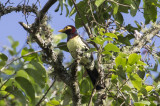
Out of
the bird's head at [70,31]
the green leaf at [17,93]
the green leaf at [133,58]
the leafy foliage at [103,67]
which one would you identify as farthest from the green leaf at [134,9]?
the green leaf at [17,93]

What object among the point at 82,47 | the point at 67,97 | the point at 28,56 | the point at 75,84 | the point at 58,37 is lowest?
the point at 67,97

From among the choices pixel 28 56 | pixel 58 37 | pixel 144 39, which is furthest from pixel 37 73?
pixel 58 37

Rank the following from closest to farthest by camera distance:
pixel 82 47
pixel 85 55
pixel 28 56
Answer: pixel 28 56 → pixel 85 55 → pixel 82 47

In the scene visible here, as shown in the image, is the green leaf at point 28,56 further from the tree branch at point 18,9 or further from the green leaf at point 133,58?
the green leaf at point 133,58

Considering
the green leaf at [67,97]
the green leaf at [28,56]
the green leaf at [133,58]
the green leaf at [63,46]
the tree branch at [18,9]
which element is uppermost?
the tree branch at [18,9]

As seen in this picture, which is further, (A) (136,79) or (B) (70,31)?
(B) (70,31)

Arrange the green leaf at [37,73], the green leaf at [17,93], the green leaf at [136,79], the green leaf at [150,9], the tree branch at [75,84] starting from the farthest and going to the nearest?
the green leaf at [150,9] < the tree branch at [75,84] < the green leaf at [136,79] < the green leaf at [37,73] < the green leaf at [17,93]

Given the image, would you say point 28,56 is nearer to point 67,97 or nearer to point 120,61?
point 120,61

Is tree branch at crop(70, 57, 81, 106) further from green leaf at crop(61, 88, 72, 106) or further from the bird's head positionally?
the bird's head

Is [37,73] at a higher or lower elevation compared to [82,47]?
lower

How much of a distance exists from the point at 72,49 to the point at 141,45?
31.5 inches

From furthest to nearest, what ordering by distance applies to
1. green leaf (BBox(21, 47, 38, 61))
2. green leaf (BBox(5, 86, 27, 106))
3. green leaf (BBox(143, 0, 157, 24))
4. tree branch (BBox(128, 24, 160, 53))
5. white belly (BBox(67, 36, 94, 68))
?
white belly (BBox(67, 36, 94, 68)) < tree branch (BBox(128, 24, 160, 53)) < green leaf (BBox(143, 0, 157, 24)) < green leaf (BBox(21, 47, 38, 61)) < green leaf (BBox(5, 86, 27, 106))

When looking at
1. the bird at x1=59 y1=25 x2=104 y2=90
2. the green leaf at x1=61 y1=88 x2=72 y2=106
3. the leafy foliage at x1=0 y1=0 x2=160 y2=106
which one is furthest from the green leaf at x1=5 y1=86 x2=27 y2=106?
the bird at x1=59 y1=25 x2=104 y2=90

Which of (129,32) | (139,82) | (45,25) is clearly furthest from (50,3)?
(129,32)
